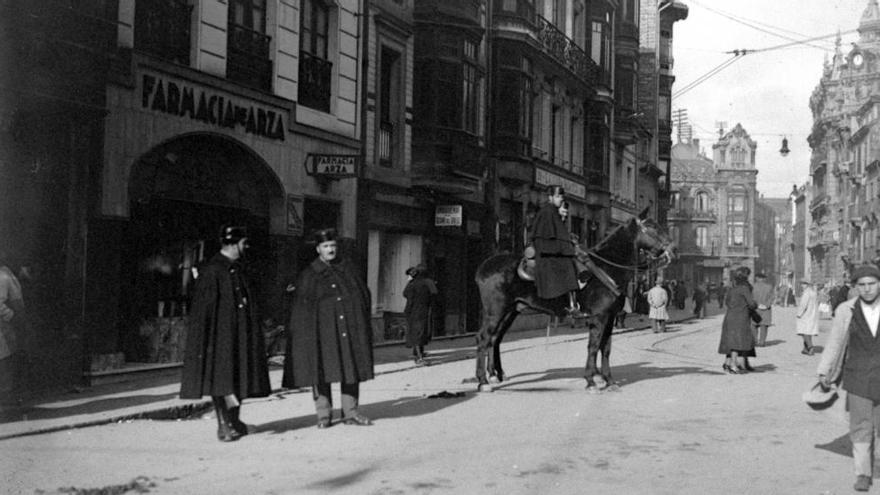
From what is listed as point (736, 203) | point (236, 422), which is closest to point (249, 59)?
point (236, 422)

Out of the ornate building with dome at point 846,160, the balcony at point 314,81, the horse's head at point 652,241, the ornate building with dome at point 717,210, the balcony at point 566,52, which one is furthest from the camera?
the ornate building with dome at point 717,210

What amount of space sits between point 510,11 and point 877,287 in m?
23.1

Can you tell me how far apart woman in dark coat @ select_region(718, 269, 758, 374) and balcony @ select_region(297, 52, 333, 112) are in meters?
8.87

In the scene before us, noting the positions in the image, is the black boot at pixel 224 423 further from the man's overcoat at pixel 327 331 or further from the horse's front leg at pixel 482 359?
the horse's front leg at pixel 482 359

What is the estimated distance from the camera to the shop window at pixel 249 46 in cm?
1677

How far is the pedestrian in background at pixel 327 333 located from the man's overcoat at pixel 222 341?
52 cm

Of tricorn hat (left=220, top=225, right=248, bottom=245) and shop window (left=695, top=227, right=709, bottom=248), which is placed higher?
shop window (left=695, top=227, right=709, bottom=248)

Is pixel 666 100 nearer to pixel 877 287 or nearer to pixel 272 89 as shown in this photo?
pixel 272 89

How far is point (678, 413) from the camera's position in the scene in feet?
34.1

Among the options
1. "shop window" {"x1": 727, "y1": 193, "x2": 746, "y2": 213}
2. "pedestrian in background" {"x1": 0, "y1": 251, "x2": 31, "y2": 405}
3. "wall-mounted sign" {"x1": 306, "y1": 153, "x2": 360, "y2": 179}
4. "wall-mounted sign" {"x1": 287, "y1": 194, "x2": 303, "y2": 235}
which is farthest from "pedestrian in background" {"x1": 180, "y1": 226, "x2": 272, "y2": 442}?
"shop window" {"x1": 727, "y1": 193, "x2": 746, "y2": 213}

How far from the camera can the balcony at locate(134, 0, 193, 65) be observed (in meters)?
14.4

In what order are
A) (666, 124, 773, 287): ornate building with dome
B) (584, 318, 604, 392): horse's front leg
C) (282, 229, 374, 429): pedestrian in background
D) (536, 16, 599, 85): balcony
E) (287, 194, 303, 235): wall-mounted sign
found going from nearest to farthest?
(282, 229, 374, 429): pedestrian in background
(584, 318, 604, 392): horse's front leg
(287, 194, 303, 235): wall-mounted sign
(536, 16, 599, 85): balcony
(666, 124, 773, 287): ornate building with dome

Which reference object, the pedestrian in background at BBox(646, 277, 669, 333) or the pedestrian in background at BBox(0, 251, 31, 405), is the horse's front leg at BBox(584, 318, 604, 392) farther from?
the pedestrian in background at BBox(646, 277, 669, 333)

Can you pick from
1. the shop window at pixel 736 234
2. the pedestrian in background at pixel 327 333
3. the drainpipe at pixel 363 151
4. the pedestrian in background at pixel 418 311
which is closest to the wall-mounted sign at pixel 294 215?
the pedestrian in background at pixel 418 311
